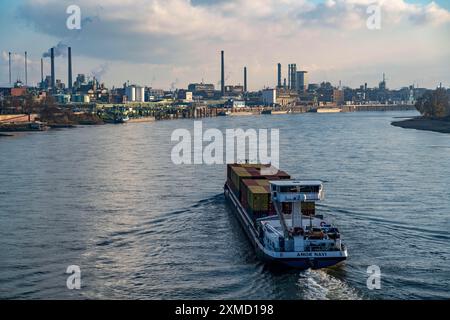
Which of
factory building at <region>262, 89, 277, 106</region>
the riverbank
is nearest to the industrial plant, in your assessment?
factory building at <region>262, 89, 277, 106</region>

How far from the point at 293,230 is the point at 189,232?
413cm

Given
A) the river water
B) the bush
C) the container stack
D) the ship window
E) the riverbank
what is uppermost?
the bush

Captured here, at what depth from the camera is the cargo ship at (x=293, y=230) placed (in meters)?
14.4

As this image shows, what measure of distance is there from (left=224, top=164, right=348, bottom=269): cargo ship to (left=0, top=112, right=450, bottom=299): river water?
1.23ft

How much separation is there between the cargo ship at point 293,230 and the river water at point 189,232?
14.7 inches

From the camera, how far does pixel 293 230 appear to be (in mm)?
15023

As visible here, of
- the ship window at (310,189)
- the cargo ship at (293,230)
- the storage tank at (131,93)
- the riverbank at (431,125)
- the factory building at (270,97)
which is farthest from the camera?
the factory building at (270,97)

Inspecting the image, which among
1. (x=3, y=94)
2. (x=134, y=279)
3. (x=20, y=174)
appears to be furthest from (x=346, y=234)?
(x=3, y=94)

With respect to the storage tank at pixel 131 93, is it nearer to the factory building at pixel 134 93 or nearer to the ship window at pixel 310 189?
the factory building at pixel 134 93

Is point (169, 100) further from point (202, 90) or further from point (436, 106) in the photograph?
point (436, 106)

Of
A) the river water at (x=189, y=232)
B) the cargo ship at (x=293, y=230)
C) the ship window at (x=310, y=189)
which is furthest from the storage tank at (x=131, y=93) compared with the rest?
the ship window at (x=310, y=189)

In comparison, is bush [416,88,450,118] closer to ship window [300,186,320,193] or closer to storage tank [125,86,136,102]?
ship window [300,186,320,193]

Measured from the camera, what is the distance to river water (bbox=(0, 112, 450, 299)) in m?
13.2

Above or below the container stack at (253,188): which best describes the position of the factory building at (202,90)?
above
